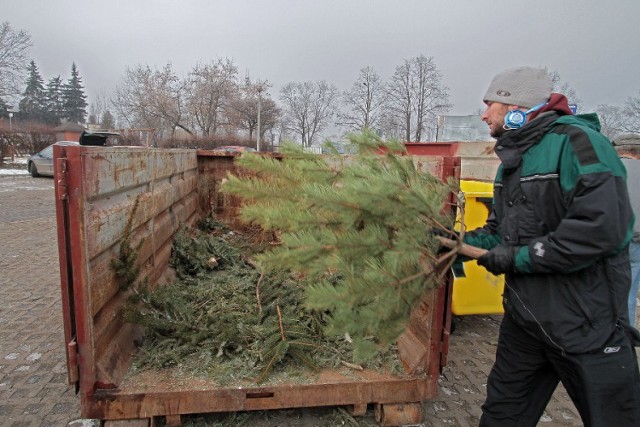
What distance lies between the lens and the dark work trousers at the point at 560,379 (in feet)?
5.76

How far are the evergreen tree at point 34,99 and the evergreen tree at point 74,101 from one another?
3.49 metres

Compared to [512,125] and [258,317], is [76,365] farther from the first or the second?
[512,125]

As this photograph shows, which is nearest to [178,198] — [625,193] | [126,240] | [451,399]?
[126,240]

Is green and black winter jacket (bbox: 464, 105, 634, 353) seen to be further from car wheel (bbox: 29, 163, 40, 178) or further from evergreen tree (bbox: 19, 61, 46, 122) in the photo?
evergreen tree (bbox: 19, 61, 46, 122)

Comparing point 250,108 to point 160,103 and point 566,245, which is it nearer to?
point 160,103

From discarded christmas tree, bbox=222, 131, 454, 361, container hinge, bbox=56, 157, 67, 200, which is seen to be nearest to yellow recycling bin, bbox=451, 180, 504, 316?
discarded christmas tree, bbox=222, 131, 454, 361

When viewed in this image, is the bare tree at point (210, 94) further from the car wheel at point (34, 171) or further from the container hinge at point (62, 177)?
the container hinge at point (62, 177)

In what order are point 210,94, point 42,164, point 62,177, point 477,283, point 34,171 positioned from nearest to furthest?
point 62,177 → point 477,283 → point 42,164 → point 34,171 → point 210,94

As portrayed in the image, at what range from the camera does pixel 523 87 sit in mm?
1973

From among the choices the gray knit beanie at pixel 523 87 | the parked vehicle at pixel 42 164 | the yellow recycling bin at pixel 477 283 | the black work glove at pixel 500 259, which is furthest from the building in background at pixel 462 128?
the parked vehicle at pixel 42 164

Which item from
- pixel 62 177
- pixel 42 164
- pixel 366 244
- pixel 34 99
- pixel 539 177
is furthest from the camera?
pixel 34 99

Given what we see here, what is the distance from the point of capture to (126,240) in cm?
252

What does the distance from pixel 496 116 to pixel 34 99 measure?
8698cm

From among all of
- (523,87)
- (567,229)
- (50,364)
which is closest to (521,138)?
(523,87)
